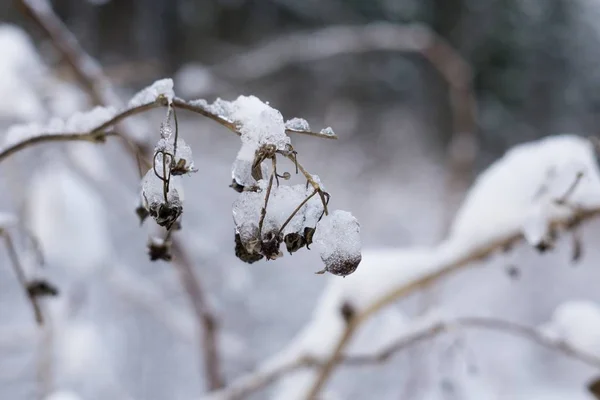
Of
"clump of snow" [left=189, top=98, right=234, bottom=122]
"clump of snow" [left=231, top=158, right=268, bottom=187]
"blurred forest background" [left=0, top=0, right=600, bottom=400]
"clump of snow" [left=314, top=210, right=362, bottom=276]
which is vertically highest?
"blurred forest background" [left=0, top=0, right=600, bottom=400]

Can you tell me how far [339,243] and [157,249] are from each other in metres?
0.15

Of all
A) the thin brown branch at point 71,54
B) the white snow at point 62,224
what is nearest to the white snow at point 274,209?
the thin brown branch at point 71,54

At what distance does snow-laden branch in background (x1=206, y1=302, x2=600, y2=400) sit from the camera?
0.50 m

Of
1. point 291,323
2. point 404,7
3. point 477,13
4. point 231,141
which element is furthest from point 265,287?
point 477,13

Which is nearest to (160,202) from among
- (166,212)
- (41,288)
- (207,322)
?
(166,212)

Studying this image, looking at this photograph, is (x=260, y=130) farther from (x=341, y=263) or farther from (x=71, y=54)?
(x=71, y=54)

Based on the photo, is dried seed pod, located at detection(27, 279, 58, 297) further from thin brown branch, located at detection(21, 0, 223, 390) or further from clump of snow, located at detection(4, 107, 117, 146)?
thin brown branch, located at detection(21, 0, 223, 390)

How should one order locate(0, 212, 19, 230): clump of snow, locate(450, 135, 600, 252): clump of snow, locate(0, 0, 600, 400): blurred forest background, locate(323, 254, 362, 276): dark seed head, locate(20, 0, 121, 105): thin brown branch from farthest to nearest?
locate(0, 0, 600, 400): blurred forest background → locate(20, 0, 121, 105): thin brown branch → locate(450, 135, 600, 252): clump of snow → locate(0, 212, 19, 230): clump of snow → locate(323, 254, 362, 276): dark seed head

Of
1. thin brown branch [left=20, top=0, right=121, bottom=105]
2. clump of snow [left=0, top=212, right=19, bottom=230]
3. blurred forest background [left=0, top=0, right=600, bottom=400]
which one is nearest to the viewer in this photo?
clump of snow [left=0, top=212, right=19, bottom=230]

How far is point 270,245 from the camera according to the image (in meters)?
0.25

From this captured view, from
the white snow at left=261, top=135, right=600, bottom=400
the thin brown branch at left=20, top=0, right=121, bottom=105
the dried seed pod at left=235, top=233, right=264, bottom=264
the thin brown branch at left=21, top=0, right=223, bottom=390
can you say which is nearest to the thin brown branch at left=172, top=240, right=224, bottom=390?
the thin brown branch at left=21, top=0, right=223, bottom=390

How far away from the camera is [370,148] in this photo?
25.5 feet

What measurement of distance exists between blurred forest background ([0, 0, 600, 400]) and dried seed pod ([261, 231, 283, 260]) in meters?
0.33

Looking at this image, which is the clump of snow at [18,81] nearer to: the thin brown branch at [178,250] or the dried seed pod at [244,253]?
the thin brown branch at [178,250]
